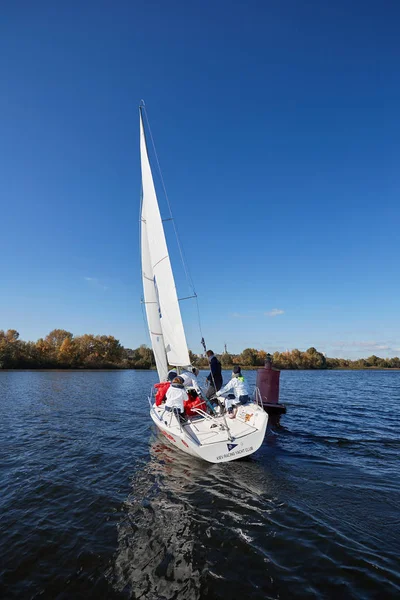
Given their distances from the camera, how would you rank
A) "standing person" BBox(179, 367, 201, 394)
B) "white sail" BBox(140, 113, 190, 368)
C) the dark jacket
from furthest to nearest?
"white sail" BBox(140, 113, 190, 368) → the dark jacket → "standing person" BBox(179, 367, 201, 394)

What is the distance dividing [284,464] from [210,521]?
469 centimetres

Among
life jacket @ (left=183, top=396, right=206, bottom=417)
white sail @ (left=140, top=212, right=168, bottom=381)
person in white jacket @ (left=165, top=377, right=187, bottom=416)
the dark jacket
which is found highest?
white sail @ (left=140, top=212, right=168, bottom=381)

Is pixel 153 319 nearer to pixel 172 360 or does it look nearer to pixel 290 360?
pixel 172 360

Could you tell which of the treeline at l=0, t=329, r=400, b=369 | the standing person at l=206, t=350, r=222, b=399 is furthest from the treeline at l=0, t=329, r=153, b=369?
the standing person at l=206, t=350, r=222, b=399

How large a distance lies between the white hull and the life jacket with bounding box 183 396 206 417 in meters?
0.48

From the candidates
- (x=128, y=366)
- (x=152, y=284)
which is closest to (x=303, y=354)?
(x=128, y=366)

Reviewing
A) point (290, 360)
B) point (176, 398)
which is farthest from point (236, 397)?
point (290, 360)

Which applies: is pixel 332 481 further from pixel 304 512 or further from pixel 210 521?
pixel 210 521

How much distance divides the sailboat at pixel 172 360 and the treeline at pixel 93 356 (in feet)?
138

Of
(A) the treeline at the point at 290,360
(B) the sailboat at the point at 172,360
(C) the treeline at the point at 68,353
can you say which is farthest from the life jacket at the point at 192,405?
(A) the treeline at the point at 290,360

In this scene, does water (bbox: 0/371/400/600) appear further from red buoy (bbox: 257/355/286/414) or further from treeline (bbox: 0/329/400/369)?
treeline (bbox: 0/329/400/369)

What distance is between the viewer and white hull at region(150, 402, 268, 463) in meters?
9.41

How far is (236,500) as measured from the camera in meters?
7.70

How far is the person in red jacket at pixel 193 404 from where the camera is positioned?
1217 centimetres
